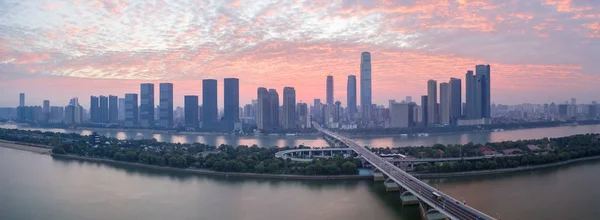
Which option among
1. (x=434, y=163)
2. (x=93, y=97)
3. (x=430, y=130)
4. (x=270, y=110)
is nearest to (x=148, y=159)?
(x=434, y=163)

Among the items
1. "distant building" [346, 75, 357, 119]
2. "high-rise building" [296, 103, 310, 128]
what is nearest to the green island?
"high-rise building" [296, 103, 310, 128]

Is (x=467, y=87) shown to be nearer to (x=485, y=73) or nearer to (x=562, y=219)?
(x=485, y=73)

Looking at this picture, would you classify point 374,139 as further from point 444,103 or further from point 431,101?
point 444,103

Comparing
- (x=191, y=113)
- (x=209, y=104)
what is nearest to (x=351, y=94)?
(x=209, y=104)

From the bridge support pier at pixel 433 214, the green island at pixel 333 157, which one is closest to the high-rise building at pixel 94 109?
the green island at pixel 333 157

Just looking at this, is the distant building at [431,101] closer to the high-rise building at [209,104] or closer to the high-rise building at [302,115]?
the high-rise building at [302,115]
